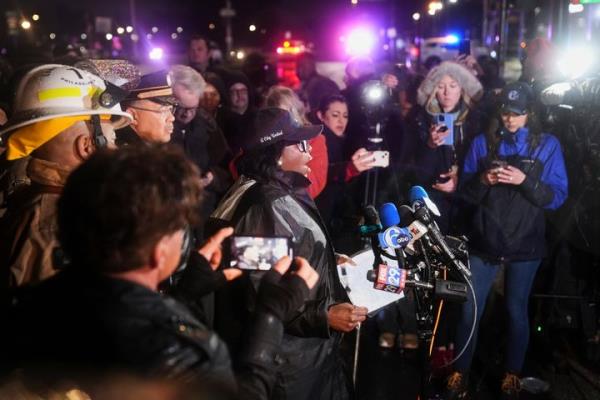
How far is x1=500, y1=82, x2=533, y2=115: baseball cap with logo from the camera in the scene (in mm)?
4316

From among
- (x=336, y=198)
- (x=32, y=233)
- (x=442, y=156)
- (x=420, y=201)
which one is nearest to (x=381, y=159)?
(x=442, y=156)

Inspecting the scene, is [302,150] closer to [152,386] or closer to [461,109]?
[152,386]

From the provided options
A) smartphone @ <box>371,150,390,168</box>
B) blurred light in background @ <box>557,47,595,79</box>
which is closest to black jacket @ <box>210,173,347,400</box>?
smartphone @ <box>371,150,390,168</box>

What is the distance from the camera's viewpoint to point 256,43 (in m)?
40.6

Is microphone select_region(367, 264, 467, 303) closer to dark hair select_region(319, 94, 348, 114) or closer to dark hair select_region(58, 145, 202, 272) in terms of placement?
dark hair select_region(58, 145, 202, 272)

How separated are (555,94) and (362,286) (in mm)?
3267

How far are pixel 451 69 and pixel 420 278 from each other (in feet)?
11.3

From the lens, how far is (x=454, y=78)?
18.6 ft

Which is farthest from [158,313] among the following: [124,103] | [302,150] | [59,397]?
[124,103]

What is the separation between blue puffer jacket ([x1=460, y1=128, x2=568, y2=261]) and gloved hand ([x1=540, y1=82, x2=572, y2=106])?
0.99 m

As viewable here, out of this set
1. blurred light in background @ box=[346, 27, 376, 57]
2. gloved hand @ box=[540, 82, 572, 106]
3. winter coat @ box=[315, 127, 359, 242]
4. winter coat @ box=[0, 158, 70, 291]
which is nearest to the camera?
winter coat @ box=[0, 158, 70, 291]

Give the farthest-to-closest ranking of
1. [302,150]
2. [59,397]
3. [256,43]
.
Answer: [256,43], [302,150], [59,397]

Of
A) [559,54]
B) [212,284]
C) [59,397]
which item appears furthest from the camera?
[559,54]

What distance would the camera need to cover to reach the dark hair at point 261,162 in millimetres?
2945
